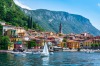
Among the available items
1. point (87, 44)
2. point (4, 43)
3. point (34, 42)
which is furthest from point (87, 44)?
point (4, 43)

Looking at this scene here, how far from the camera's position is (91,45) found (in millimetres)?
144750

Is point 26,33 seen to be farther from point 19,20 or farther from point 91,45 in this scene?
point 91,45

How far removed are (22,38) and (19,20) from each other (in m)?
11.8

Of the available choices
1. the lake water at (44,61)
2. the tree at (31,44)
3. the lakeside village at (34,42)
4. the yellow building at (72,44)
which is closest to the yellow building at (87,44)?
the lakeside village at (34,42)

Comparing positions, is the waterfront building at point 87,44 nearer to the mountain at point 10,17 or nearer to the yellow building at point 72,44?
the yellow building at point 72,44

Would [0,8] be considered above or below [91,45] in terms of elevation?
above

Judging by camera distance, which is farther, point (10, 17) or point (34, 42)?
point (10, 17)

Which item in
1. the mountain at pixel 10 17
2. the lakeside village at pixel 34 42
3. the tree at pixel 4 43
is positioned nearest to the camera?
the tree at pixel 4 43

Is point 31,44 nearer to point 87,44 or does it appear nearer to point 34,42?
point 34,42

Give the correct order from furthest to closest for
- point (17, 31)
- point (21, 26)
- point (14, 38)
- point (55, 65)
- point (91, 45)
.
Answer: point (91, 45)
point (21, 26)
point (17, 31)
point (14, 38)
point (55, 65)

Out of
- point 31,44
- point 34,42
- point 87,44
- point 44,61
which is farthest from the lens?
point 87,44

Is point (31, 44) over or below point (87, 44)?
below

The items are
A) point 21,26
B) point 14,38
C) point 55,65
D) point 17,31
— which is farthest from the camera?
point 21,26

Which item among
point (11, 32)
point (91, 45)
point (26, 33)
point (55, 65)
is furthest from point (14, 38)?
point (55, 65)
